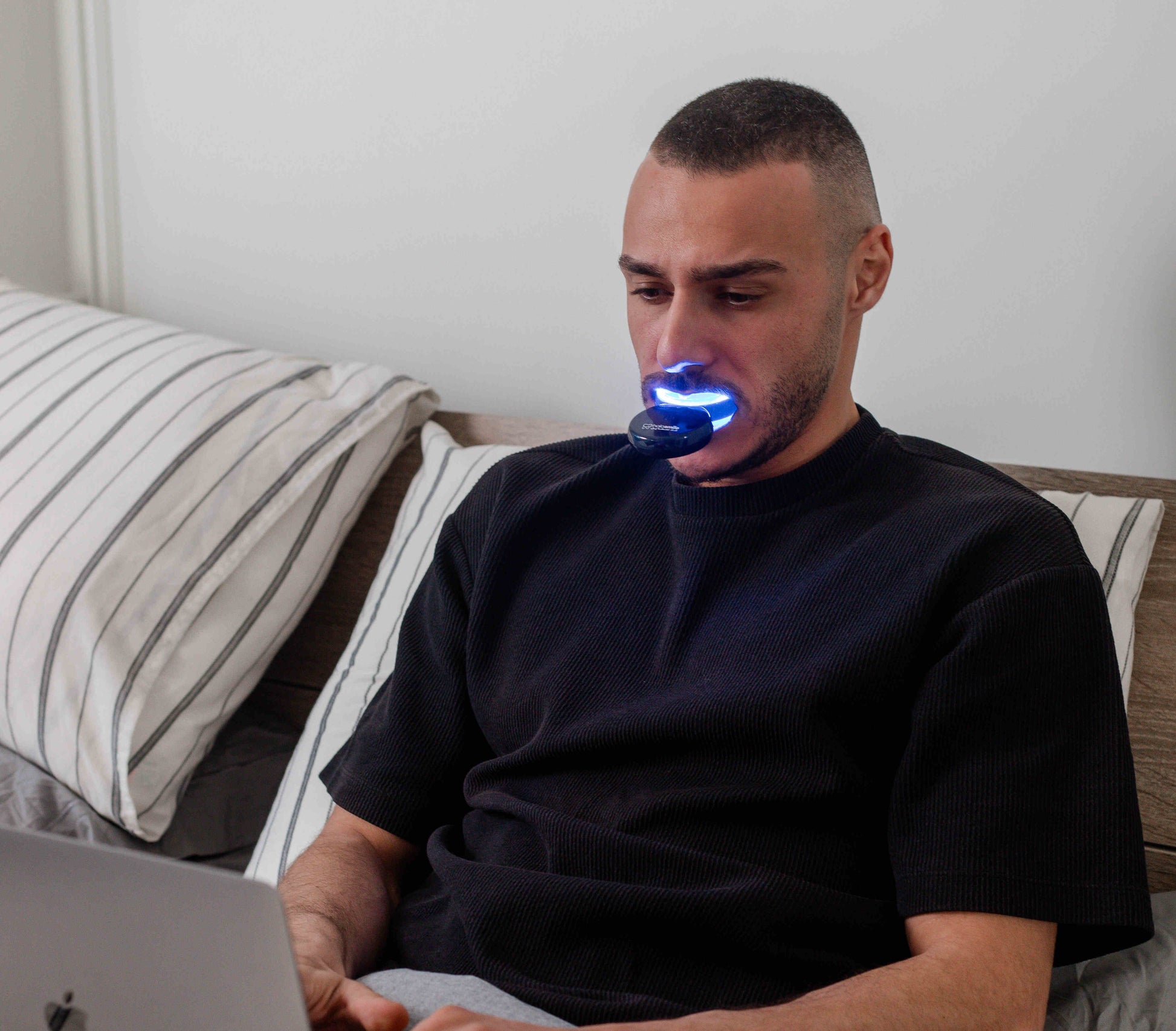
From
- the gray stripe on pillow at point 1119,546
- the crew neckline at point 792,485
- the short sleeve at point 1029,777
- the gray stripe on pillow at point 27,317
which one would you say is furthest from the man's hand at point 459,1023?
the gray stripe on pillow at point 27,317

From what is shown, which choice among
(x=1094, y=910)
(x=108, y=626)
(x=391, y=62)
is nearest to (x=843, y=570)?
(x=1094, y=910)

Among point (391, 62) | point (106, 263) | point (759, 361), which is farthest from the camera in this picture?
point (106, 263)

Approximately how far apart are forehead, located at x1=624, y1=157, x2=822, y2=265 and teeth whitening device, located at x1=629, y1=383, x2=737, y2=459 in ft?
0.32

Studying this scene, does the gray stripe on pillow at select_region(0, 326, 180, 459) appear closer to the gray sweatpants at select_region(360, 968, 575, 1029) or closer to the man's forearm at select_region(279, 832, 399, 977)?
the man's forearm at select_region(279, 832, 399, 977)

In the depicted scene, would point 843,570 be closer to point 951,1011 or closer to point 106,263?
point 951,1011

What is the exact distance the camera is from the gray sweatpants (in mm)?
712

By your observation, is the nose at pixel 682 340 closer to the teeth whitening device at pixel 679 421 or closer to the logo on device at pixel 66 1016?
the teeth whitening device at pixel 679 421

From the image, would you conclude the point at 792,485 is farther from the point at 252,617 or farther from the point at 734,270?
the point at 252,617

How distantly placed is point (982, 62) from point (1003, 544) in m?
0.66

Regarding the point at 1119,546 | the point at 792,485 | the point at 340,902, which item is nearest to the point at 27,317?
the point at 340,902

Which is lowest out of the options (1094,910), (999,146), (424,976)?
(424,976)

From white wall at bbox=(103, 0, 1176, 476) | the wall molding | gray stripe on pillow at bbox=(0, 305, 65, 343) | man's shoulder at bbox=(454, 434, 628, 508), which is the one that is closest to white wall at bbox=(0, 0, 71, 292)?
the wall molding

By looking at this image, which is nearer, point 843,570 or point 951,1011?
point 951,1011

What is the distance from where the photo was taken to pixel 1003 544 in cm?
76
